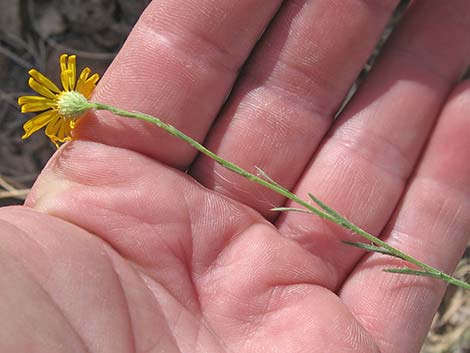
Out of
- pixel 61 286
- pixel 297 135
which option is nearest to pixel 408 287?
pixel 297 135

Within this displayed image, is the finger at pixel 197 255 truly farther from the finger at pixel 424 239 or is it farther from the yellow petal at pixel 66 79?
the yellow petal at pixel 66 79

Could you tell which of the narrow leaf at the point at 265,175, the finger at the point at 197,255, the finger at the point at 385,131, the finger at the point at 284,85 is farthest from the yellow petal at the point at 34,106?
the finger at the point at 385,131

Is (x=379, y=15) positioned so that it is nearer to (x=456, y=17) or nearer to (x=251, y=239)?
(x=456, y=17)

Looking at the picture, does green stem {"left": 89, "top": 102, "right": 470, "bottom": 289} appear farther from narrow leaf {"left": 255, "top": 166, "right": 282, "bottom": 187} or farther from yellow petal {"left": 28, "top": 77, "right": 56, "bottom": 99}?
yellow petal {"left": 28, "top": 77, "right": 56, "bottom": 99}

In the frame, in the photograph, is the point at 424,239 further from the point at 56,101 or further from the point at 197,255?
the point at 56,101

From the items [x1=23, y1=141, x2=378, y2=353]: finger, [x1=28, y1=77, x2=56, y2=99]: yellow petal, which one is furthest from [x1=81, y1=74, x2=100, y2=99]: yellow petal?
[x1=23, y1=141, x2=378, y2=353]: finger

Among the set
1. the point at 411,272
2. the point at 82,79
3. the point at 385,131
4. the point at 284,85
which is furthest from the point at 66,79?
the point at 411,272

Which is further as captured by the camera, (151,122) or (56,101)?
(56,101)
